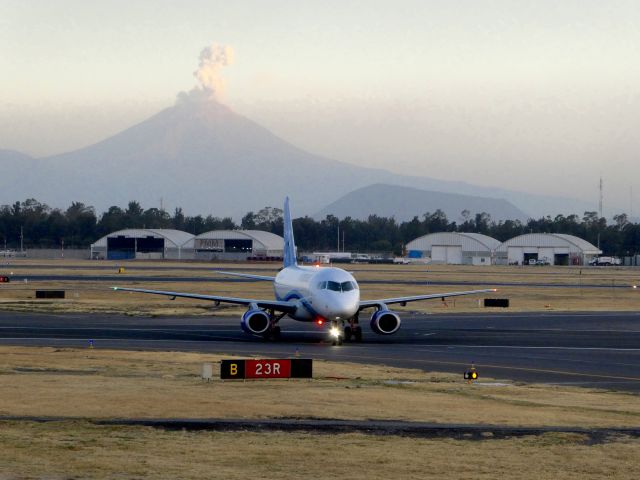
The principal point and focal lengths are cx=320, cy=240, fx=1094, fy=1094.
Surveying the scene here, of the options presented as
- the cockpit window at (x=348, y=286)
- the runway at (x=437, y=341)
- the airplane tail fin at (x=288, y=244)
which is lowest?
the runway at (x=437, y=341)

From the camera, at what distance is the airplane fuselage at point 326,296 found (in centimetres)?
5519

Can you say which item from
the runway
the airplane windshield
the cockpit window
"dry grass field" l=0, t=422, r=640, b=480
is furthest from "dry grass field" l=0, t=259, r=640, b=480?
the cockpit window

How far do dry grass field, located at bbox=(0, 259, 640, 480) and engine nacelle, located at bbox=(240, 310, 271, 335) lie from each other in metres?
9.23

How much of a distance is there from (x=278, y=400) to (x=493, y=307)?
60.0 m

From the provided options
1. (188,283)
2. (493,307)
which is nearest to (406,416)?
(493,307)

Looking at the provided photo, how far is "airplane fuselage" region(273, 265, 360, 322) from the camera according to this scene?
55188 millimetres

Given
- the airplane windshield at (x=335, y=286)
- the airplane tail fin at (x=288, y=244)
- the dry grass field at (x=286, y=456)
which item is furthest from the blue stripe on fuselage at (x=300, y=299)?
the dry grass field at (x=286, y=456)

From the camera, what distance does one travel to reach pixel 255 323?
57.4m

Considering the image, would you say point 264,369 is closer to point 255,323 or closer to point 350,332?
point 255,323

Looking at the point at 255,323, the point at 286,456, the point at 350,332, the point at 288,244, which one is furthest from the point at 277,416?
the point at 288,244

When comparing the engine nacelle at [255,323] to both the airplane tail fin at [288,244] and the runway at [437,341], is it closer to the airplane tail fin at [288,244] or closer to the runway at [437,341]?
the runway at [437,341]

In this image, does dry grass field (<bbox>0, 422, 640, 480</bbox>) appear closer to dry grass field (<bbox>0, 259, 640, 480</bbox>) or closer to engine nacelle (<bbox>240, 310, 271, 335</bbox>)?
dry grass field (<bbox>0, 259, 640, 480</bbox>)

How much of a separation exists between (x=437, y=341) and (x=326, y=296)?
6.88 m

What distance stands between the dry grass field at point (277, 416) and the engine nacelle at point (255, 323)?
9.23 metres
